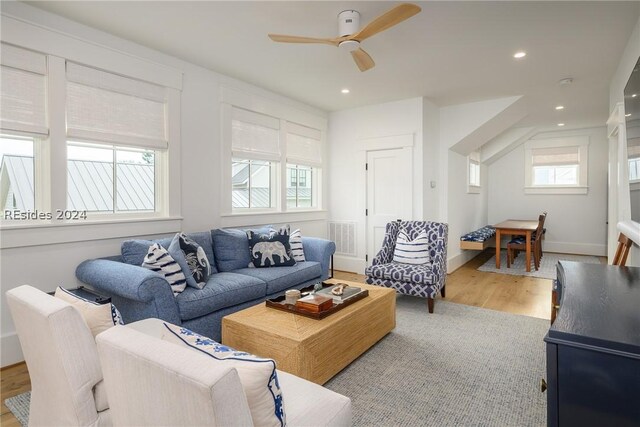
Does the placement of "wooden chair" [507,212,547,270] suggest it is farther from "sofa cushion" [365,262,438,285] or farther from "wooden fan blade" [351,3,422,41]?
"wooden fan blade" [351,3,422,41]

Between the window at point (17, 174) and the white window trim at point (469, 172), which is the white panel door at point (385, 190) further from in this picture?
the window at point (17, 174)

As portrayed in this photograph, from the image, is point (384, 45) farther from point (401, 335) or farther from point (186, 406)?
point (186, 406)

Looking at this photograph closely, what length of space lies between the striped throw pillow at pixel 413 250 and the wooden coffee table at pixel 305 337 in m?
1.33

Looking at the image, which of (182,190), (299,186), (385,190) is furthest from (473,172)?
(182,190)

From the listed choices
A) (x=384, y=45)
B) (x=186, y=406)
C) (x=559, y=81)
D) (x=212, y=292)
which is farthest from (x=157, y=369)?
(x=559, y=81)

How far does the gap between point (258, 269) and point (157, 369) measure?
266cm

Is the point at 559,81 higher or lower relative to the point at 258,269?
higher

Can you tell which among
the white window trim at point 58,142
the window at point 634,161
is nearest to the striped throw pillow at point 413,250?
the window at point 634,161

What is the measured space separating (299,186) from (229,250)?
204cm

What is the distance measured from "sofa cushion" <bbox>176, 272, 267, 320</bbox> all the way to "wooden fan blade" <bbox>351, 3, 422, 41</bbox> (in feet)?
7.01

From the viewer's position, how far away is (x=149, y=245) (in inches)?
113

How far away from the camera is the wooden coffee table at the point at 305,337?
6.50ft

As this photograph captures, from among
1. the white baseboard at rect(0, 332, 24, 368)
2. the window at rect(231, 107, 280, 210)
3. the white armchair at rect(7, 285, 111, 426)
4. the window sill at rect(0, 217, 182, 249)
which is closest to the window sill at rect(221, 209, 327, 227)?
the window at rect(231, 107, 280, 210)

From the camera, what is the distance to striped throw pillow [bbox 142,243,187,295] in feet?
8.45
